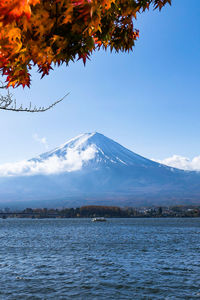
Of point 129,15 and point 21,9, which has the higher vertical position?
point 129,15

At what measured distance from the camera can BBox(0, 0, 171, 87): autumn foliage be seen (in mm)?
2650

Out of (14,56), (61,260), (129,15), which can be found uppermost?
(129,15)

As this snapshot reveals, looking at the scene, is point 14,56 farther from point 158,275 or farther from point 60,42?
point 158,275

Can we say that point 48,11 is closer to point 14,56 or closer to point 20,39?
point 20,39

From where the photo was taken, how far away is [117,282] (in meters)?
23.8

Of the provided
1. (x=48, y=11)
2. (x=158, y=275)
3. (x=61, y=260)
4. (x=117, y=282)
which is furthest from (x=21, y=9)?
(x=61, y=260)

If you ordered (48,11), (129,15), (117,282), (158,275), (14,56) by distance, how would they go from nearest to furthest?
(48,11) → (14,56) → (129,15) → (117,282) → (158,275)

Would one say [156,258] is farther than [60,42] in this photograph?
Yes

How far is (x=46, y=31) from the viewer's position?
309cm

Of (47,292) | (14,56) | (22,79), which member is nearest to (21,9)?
(14,56)

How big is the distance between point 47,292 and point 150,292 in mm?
7041

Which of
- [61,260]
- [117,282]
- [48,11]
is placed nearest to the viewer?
[48,11]

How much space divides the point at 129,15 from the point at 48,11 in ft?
5.91

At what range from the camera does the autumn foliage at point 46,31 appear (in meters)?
2.65
